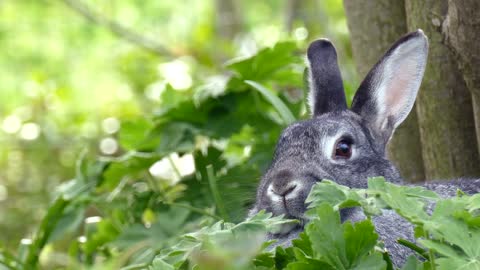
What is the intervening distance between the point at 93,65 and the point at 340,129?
6.15 m

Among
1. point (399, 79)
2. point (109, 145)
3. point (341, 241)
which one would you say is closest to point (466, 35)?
point (399, 79)

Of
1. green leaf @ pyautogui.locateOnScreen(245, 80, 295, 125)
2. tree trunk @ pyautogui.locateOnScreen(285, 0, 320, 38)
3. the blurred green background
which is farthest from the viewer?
tree trunk @ pyautogui.locateOnScreen(285, 0, 320, 38)

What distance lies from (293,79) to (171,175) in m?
2.16

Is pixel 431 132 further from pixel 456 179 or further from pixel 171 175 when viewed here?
pixel 171 175

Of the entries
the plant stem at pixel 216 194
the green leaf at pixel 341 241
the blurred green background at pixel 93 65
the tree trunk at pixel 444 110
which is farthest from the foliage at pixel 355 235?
the blurred green background at pixel 93 65

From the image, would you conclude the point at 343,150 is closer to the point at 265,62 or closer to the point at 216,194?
the point at 216,194

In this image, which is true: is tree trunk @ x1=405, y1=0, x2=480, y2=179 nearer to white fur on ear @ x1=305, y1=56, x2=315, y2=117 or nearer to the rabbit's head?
the rabbit's head

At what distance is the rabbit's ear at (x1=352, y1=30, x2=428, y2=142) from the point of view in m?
4.53

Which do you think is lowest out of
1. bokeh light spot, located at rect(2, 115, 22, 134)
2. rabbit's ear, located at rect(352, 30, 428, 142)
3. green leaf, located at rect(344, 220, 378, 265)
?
green leaf, located at rect(344, 220, 378, 265)

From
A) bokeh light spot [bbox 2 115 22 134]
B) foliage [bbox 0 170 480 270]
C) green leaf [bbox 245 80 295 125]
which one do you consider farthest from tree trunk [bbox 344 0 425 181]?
bokeh light spot [bbox 2 115 22 134]

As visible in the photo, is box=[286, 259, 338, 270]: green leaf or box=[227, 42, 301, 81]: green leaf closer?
box=[286, 259, 338, 270]: green leaf

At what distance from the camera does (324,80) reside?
479 cm

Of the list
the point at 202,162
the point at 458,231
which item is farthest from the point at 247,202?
the point at 458,231

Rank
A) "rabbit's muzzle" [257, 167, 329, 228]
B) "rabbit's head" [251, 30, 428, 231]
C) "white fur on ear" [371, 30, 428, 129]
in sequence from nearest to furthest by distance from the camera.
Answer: "rabbit's muzzle" [257, 167, 329, 228] < "rabbit's head" [251, 30, 428, 231] < "white fur on ear" [371, 30, 428, 129]
